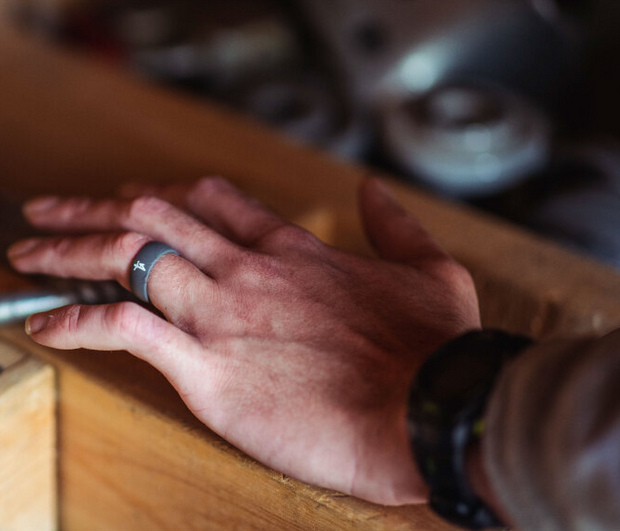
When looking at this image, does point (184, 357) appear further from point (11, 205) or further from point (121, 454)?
point (11, 205)

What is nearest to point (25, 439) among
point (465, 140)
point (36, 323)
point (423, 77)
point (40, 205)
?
point (36, 323)

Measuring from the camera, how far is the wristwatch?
14.6 inches

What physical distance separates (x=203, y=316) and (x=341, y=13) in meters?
0.64

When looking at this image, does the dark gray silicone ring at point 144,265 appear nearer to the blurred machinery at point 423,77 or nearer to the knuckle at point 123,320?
the knuckle at point 123,320

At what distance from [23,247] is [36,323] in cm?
12

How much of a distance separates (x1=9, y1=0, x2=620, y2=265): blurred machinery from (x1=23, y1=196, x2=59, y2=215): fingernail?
39 centimetres

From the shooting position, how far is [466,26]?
92 centimetres

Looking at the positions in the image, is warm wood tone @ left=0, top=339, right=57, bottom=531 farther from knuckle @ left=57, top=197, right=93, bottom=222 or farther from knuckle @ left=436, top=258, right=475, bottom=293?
knuckle @ left=436, top=258, right=475, bottom=293

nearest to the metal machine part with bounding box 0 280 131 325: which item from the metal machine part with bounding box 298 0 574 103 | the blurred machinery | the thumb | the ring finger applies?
the ring finger

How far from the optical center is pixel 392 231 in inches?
21.8

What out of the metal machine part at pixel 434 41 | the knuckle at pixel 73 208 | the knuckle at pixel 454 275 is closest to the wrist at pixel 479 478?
the knuckle at pixel 454 275

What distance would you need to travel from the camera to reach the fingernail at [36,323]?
46cm

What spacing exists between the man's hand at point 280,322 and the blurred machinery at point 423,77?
0.92 ft

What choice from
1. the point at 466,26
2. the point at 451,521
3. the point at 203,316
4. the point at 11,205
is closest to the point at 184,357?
the point at 203,316
